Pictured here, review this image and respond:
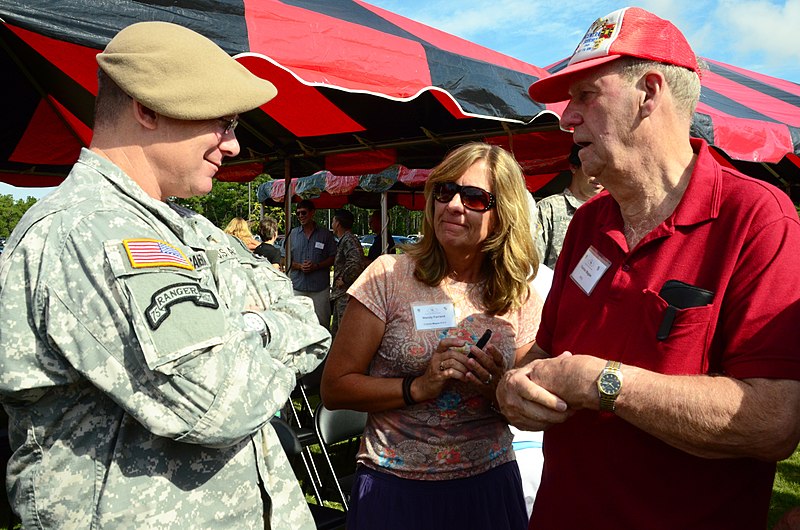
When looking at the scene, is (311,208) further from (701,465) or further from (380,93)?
(701,465)

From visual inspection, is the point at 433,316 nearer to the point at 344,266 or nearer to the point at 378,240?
the point at 344,266

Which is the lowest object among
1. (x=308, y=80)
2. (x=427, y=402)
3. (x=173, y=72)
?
(x=427, y=402)

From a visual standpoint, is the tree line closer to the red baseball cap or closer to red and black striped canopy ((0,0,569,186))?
red and black striped canopy ((0,0,569,186))

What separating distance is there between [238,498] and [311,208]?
27.0ft

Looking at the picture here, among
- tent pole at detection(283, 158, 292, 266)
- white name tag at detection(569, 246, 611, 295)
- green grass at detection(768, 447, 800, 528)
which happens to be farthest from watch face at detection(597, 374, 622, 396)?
tent pole at detection(283, 158, 292, 266)

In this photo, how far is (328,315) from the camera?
8.66 meters

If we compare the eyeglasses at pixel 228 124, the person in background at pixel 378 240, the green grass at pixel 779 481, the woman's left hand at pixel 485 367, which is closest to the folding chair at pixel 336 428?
the green grass at pixel 779 481

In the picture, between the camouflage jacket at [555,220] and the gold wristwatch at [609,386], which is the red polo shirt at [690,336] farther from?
the camouflage jacket at [555,220]

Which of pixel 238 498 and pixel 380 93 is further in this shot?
pixel 380 93

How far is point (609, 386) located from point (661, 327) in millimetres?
194

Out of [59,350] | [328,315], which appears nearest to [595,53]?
[59,350]

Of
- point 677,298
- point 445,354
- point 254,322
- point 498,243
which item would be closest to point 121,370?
point 254,322

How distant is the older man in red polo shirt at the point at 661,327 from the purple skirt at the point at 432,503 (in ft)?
1.35

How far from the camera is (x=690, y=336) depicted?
127 cm
